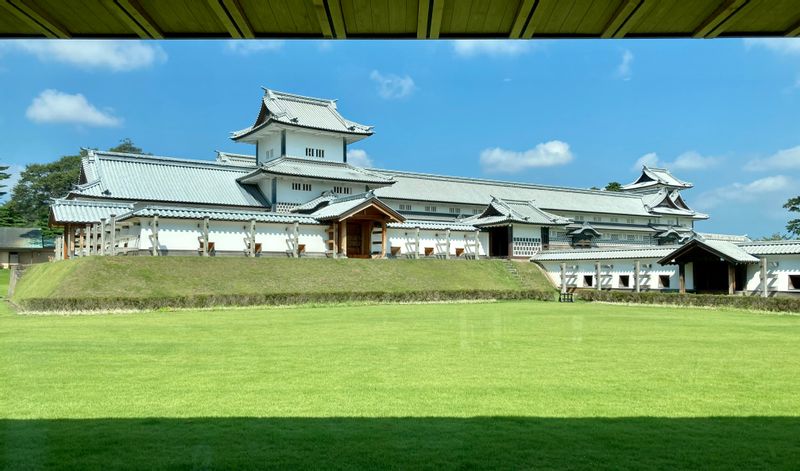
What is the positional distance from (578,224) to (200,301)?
4098 cm

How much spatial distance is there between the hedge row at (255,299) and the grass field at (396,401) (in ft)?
26.1

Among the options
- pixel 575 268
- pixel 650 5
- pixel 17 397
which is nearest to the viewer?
pixel 650 5

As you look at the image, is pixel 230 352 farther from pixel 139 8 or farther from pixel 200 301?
pixel 200 301

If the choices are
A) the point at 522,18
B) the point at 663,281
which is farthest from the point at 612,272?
the point at 522,18

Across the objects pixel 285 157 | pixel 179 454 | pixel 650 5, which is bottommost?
pixel 179 454

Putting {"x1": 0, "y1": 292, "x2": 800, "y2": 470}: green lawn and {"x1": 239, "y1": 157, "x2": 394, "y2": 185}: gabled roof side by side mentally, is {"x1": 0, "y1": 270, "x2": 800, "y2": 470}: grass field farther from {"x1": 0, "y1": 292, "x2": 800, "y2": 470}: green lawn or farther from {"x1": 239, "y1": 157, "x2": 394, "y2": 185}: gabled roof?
{"x1": 239, "y1": 157, "x2": 394, "y2": 185}: gabled roof

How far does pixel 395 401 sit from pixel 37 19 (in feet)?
18.3

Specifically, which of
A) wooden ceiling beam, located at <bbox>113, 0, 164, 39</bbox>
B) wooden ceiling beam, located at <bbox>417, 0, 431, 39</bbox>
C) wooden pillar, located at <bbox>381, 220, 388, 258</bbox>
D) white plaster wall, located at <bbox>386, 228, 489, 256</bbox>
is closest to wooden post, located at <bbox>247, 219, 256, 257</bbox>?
wooden pillar, located at <bbox>381, 220, 388, 258</bbox>

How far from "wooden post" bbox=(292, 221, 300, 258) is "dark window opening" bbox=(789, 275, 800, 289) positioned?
2553 centimetres

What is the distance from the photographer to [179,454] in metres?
5.69

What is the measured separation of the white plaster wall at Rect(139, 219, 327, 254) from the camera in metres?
32.4

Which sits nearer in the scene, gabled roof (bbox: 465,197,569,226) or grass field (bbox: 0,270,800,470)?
grass field (bbox: 0,270,800,470)

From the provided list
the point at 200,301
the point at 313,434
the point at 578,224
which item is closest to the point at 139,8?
the point at 313,434

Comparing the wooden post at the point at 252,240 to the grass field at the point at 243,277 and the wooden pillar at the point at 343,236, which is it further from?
the wooden pillar at the point at 343,236
